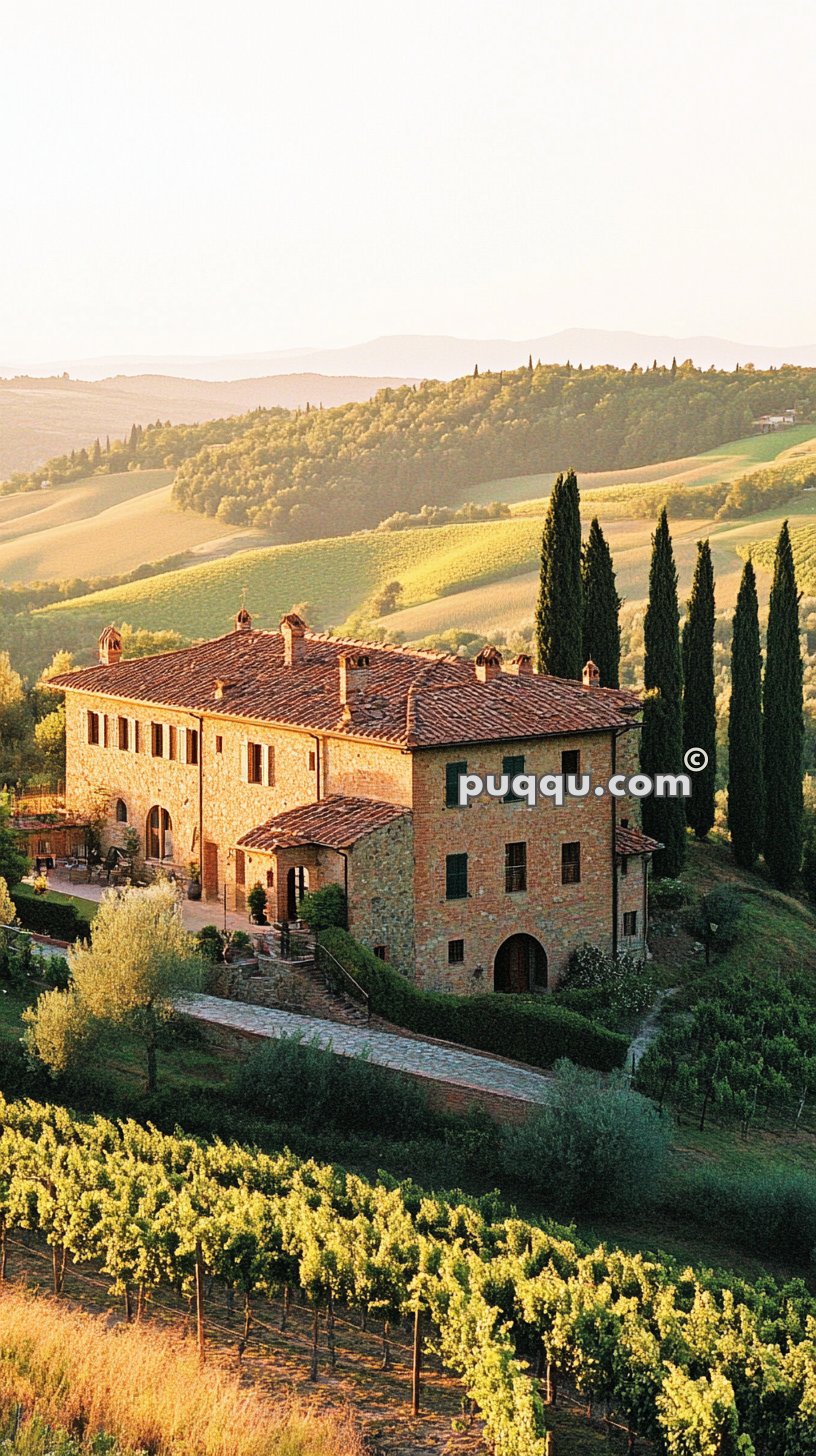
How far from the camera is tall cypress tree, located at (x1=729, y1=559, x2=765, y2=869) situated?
155 ft

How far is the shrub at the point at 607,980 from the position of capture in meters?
36.5

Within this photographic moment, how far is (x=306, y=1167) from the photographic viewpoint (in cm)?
2438

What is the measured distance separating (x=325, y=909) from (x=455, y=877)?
273 centimetres

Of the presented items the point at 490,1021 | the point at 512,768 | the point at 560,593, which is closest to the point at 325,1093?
the point at 490,1021

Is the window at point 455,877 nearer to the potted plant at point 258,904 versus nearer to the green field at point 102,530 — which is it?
the potted plant at point 258,904

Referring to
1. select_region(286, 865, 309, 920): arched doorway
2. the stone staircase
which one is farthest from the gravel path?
select_region(286, 865, 309, 920): arched doorway

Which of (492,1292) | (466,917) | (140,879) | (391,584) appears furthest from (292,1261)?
(391,584)

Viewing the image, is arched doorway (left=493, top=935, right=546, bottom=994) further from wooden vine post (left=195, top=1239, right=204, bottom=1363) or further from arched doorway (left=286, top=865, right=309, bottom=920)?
wooden vine post (left=195, top=1239, right=204, bottom=1363)

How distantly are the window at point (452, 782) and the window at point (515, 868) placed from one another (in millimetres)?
1440

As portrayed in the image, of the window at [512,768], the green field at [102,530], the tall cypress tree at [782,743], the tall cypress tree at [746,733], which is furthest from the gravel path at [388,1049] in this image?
the green field at [102,530]

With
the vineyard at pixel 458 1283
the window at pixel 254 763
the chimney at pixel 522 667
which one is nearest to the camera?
the vineyard at pixel 458 1283

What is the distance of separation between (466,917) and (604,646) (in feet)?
41.9

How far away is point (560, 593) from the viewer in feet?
146

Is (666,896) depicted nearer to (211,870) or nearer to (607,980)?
(607,980)
